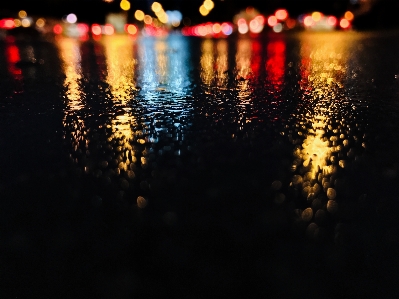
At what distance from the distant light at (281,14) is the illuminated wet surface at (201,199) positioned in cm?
4475

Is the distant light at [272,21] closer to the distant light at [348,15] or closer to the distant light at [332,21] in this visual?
the distant light at [332,21]

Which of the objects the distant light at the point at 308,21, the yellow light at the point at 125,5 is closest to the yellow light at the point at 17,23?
the yellow light at the point at 125,5

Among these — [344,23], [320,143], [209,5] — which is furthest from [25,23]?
[209,5]

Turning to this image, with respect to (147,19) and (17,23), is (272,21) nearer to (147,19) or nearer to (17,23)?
(147,19)

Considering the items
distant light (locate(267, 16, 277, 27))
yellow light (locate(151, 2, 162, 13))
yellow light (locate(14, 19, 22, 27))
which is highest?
yellow light (locate(151, 2, 162, 13))

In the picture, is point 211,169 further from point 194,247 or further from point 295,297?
point 295,297

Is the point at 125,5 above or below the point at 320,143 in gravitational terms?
above

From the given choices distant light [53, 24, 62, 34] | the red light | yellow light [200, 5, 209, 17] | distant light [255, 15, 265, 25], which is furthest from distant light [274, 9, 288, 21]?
distant light [53, 24, 62, 34]

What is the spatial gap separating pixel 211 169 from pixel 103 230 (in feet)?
3.10

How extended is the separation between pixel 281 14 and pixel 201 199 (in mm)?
48909

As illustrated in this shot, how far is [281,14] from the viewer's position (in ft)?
157

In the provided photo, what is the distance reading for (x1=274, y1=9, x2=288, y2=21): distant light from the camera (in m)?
46.6

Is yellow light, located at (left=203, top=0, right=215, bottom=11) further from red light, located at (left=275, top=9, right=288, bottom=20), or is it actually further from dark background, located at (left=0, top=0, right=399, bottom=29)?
red light, located at (left=275, top=9, right=288, bottom=20)

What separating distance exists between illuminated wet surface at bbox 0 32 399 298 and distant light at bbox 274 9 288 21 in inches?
1762
